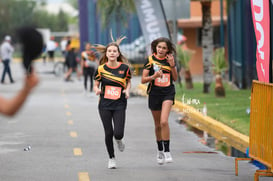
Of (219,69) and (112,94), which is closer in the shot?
(112,94)

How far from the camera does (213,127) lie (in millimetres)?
15391

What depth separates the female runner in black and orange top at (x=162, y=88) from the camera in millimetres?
11023

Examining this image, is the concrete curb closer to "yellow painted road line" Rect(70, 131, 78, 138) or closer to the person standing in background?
"yellow painted road line" Rect(70, 131, 78, 138)

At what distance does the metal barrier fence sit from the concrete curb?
10.2 feet

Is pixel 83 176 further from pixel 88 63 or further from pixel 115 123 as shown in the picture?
pixel 88 63

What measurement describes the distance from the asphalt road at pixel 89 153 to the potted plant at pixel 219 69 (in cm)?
306

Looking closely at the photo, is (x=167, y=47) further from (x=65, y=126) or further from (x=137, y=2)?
(x=137, y=2)

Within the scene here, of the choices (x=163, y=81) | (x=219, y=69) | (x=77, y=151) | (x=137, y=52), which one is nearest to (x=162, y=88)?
(x=163, y=81)

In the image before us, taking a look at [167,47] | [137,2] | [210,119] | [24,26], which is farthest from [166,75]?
[137,2]

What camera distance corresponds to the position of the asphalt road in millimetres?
10086

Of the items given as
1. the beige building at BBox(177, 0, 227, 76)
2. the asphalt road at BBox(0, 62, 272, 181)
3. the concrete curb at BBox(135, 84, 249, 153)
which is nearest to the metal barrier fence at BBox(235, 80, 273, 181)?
the asphalt road at BBox(0, 62, 272, 181)

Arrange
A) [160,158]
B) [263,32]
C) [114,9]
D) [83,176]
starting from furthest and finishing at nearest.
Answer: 1. [114,9]
2. [160,158]
3. [83,176]
4. [263,32]

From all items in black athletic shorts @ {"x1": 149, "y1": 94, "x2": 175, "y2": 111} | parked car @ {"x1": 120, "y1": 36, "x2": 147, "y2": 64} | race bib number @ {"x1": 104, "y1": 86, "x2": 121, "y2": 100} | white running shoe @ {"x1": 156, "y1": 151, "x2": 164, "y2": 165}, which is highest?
race bib number @ {"x1": 104, "y1": 86, "x2": 121, "y2": 100}

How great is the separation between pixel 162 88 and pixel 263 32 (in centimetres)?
192
